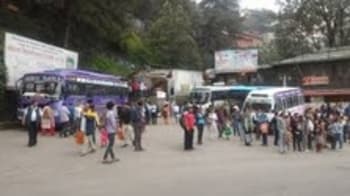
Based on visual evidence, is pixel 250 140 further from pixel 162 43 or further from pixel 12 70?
pixel 162 43

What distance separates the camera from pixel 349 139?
3497 centimetres

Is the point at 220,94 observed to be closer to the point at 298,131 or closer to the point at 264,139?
the point at 264,139

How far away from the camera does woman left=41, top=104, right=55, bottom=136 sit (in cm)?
3067

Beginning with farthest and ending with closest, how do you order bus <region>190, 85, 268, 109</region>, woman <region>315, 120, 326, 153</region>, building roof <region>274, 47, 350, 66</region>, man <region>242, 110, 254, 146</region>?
building roof <region>274, 47, 350, 66</region>
bus <region>190, 85, 268, 109</region>
man <region>242, 110, 254, 146</region>
woman <region>315, 120, 326, 153</region>

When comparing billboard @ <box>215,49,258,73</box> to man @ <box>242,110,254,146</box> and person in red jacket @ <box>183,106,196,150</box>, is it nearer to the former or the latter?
man @ <box>242,110,254,146</box>

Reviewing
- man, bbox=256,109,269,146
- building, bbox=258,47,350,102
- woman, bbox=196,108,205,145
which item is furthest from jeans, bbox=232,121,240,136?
building, bbox=258,47,350,102

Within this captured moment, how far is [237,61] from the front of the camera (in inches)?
2768

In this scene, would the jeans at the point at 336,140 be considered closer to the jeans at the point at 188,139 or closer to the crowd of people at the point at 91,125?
the jeans at the point at 188,139

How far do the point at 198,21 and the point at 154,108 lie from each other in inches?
1702

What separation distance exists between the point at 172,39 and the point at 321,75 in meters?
16.2

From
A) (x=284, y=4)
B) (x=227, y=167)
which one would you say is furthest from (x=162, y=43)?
(x=227, y=167)

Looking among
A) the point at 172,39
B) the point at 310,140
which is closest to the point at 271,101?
the point at 310,140

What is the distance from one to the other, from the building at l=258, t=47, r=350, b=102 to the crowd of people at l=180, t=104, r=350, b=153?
26.9m

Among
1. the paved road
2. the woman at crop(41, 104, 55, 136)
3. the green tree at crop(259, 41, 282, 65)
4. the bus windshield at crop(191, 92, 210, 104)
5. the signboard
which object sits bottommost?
the paved road
